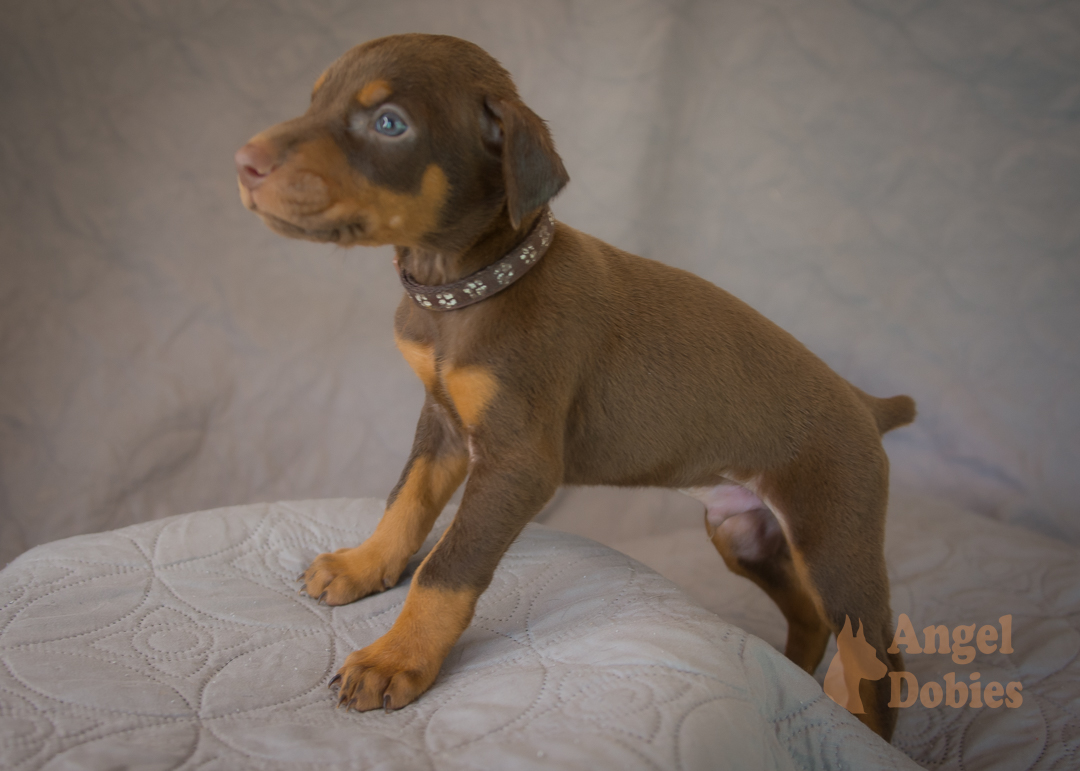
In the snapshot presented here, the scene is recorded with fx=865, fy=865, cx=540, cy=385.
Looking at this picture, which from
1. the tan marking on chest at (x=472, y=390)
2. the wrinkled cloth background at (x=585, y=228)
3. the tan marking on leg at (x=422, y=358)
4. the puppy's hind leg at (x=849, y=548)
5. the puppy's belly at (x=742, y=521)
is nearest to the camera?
the tan marking on chest at (x=472, y=390)

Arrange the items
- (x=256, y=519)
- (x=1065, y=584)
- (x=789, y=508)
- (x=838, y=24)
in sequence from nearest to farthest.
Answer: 1. (x=789, y=508)
2. (x=256, y=519)
3. (x=1065, y=584)
4. (x=838, y=24)

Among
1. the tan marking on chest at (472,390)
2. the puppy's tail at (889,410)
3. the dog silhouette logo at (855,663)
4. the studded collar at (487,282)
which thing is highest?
the studded collar at (487,282)

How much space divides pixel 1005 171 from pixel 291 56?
2694mm

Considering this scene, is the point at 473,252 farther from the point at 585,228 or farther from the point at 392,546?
the point at 585,228

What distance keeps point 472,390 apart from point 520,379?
0.32 feet

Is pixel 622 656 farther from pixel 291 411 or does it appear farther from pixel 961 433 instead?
pixel 961 433

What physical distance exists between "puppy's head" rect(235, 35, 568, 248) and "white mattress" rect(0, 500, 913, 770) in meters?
0.85

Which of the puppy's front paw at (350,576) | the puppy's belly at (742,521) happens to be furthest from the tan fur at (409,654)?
the puppy's belly at (742,521)

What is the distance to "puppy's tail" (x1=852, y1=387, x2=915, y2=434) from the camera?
2266mm

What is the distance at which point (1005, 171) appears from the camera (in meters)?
3.27

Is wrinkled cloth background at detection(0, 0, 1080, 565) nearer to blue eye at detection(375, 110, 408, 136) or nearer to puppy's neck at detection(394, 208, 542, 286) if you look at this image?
puppy's neck at detection(394, 208, 542, 286)

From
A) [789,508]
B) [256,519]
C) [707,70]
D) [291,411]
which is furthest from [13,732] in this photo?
[707,70]

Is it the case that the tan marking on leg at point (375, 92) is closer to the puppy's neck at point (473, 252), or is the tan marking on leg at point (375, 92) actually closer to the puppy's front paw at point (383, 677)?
the puppy's neck at point (473, 252)

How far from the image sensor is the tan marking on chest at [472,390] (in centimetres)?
170
